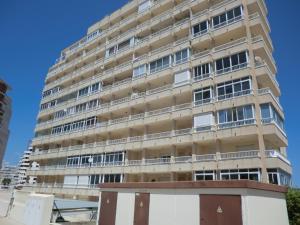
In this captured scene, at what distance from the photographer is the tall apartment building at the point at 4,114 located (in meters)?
87.1

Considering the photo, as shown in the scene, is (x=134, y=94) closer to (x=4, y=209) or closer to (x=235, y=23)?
(x=235, y=23)

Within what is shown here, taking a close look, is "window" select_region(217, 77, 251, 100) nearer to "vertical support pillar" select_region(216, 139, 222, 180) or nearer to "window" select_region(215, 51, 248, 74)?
"window" select_region(215, 51, 248, 74)

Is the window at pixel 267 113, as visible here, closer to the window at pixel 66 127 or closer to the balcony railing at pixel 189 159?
the balcony railing at pixel 189 159

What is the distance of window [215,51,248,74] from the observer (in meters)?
31.2

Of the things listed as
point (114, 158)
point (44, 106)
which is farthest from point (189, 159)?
point (44, 106)

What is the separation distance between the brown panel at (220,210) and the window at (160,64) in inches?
1055

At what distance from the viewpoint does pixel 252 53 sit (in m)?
31.6

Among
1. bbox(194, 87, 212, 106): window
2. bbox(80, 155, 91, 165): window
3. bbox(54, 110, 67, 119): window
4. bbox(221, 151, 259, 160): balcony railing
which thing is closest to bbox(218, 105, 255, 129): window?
bbox(194, 87, 212, 106): window

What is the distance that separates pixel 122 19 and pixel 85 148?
26.5m

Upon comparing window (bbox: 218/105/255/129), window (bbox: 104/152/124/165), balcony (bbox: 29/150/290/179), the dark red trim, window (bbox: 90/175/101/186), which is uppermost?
window (bbox: 218/105/255/129)

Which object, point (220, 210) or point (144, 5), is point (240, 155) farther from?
point (144, 5)

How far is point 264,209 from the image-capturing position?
15500 millimetres

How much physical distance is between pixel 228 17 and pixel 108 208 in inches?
1084

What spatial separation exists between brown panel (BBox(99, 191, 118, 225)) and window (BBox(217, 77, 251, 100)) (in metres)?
17.8
